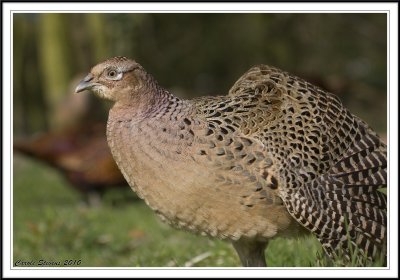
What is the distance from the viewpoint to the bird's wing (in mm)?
4559

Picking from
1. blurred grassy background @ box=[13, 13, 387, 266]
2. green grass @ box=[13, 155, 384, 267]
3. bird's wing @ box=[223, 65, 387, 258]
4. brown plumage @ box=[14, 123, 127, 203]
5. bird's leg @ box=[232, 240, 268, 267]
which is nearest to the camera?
bird's wing @ box=[223, 65, 387, 258]

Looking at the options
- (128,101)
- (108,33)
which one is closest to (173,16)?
(108,33)

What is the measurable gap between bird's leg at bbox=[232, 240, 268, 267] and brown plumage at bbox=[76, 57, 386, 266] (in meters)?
0.14

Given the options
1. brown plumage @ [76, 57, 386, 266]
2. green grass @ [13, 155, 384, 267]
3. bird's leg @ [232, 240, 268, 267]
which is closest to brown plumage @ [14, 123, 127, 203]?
green grass @ [13, 155, 384, 267]

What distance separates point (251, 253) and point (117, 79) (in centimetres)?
135

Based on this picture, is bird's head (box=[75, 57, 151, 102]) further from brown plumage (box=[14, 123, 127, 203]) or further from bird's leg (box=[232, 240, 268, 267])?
brown plumage (box=[14, 123, 127, 203])

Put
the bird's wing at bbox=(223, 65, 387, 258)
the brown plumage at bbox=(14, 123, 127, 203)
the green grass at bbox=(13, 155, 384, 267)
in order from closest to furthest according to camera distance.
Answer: the bird's wing at bbox=(223, 65, 387, 258)
the green grass at bbox=(13, 155, 384, 267)
the brown plumage at bbox=(14, 123, 127, 203)

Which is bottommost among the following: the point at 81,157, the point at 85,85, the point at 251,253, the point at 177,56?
the point at 251,253

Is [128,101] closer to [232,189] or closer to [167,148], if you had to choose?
[167,148]

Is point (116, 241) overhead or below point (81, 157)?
below

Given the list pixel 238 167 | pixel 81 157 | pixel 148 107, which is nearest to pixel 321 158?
pixel 238 167

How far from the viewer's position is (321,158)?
4.73 m

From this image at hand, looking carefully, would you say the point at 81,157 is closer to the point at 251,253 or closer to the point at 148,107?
the point at 251,253

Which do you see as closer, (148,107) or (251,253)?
(148,107)
